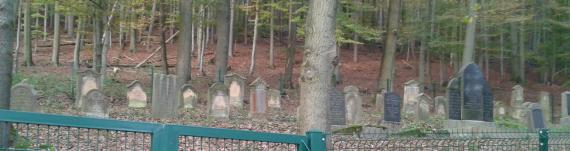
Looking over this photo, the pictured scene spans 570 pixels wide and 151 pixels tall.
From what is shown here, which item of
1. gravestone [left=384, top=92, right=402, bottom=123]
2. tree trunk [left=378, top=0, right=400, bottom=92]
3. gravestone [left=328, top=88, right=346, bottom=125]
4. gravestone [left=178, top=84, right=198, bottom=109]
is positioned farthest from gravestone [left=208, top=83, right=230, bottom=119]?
tree trunk [left=378, top=0, right=400, bottom=92]

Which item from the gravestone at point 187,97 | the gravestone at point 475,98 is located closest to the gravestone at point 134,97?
the gravestone at point 187,97

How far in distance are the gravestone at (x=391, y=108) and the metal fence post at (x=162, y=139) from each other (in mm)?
11995

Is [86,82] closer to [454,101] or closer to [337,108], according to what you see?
[337,108]

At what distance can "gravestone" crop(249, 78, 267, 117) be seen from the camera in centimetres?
1764

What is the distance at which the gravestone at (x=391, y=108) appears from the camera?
1666 cm

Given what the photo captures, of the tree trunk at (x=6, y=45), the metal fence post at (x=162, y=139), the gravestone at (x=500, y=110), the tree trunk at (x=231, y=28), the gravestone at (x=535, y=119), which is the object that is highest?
the tree trunk at (x=231, y=28)

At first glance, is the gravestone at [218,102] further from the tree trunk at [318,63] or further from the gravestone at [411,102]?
the tree trunk at [318,63]

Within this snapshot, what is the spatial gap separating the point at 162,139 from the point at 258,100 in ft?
41.9

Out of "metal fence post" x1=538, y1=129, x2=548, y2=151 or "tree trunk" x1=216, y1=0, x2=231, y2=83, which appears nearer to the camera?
"metal fence post" x1=538, y1=129, x2=548, y2=151

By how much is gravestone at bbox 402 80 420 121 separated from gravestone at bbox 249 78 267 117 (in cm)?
469

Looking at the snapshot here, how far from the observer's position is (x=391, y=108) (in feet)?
54.9

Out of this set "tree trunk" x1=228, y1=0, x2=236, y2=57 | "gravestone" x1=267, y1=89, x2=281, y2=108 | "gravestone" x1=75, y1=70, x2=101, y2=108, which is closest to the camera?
"gravestone" x1=75, y1=70, x2=101, y2=108

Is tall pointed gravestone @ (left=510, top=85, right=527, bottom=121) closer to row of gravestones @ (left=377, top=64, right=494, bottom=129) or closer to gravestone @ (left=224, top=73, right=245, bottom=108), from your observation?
row of gravestones @ (left=377, top=64, right=494, bottom=129)

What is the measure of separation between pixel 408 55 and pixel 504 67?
644 centimetres
